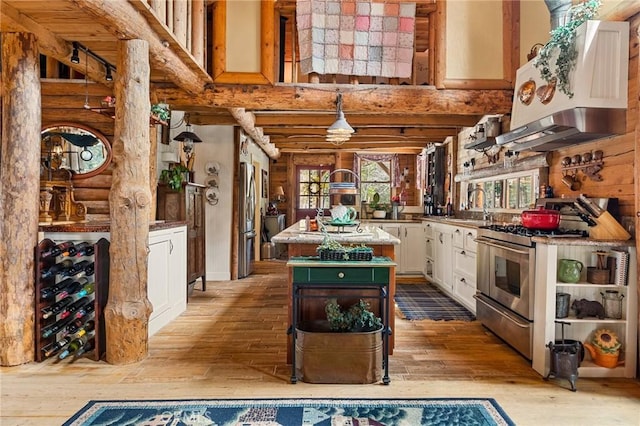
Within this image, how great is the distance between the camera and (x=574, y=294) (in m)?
2.95

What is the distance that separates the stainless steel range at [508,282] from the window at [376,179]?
6.03 metres

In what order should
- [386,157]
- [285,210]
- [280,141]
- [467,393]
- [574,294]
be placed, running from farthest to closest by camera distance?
[285,210], [386,157], [280,141], [574,294], [467,393]

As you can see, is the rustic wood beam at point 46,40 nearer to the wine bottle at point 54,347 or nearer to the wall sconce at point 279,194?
the wine bottle at point 54,347

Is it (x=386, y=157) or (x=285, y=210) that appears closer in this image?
(x=386, y=157)

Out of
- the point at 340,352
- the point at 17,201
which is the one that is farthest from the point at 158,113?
the point at 340,352

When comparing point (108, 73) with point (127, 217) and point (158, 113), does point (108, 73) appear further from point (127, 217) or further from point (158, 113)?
point (127, 217)

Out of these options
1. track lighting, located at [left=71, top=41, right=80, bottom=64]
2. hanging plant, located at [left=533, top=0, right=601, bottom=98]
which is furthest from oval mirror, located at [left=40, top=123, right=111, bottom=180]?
hanging plant, located at [left=533, top=0, right=601, bottom=98]

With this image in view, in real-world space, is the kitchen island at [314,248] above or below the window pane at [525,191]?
below

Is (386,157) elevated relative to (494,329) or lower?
elevated

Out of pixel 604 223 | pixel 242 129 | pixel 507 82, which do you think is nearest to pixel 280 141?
pixel 242 129

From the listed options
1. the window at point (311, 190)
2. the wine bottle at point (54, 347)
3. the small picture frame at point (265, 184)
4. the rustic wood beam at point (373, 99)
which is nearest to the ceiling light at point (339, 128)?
the rustic wood beam at point (373, 99)

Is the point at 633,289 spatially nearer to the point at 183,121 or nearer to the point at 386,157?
the point at 183,121

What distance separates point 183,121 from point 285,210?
192 inches

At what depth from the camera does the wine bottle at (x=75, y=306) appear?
308 centimetres
